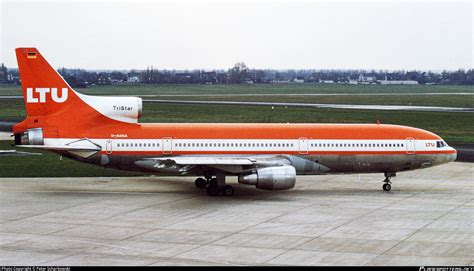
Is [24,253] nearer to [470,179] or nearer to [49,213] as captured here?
[49,213]

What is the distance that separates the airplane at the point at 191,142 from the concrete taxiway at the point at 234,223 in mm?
1482

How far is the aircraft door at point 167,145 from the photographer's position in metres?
38.8

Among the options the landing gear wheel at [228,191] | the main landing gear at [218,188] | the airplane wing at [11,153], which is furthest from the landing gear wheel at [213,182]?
the airplane wing at [11,153]

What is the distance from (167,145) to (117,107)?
340cm

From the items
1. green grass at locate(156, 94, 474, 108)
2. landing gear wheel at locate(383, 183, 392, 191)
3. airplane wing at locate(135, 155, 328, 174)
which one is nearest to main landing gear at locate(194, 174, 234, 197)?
airplane wing at locate(135, 155, 328, 174)

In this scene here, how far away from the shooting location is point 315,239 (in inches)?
1104

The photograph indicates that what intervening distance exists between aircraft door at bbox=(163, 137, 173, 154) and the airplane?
0.05 m

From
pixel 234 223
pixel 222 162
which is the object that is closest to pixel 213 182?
pixel 222 162

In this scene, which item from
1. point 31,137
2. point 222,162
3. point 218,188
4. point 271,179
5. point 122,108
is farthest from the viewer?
point 122,108

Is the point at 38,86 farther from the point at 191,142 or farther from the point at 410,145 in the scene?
the point at 410,145

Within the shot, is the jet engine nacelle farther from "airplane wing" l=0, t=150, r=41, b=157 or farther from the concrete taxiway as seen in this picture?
"airplane wing" l=0, t=150, r=41, b=157

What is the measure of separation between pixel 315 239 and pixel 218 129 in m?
12.9

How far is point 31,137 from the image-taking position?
37.8 m

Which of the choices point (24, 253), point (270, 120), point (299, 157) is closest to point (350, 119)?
point (270, 120)
